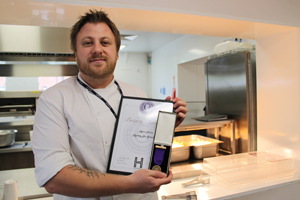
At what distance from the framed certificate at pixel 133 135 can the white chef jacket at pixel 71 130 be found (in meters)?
0.05

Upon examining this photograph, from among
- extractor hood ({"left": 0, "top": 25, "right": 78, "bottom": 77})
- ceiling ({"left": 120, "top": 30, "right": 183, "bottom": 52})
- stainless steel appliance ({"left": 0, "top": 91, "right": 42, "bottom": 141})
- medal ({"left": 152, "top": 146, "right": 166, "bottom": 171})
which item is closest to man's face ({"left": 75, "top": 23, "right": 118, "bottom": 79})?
medal ({"left": 152, "top": 146, "right": 166, "bottom": 171})

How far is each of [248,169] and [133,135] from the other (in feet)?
3.87

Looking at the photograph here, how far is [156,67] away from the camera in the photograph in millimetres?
7512

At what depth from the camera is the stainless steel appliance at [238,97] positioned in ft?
7.11

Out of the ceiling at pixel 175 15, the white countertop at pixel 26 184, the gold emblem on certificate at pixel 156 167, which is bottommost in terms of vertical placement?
the white countertop at pixel 26 184

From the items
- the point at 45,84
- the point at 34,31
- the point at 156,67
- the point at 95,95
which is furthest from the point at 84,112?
the point at 156,67

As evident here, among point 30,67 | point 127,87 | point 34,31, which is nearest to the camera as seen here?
point 127,87

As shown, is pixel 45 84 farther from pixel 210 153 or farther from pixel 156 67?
pixel 210 153

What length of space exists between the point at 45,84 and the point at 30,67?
296cm

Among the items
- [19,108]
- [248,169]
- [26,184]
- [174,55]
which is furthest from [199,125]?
[174,55]

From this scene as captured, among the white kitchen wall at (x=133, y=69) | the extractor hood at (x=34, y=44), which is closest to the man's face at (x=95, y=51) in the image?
the extractor hood at (x=34, y=44)

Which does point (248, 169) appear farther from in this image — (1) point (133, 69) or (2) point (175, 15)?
(1) point (133, 69)

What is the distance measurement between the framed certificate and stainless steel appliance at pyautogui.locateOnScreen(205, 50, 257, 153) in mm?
1465

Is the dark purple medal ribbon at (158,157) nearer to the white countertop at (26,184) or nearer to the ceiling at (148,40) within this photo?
the white countertop at (26,184)
